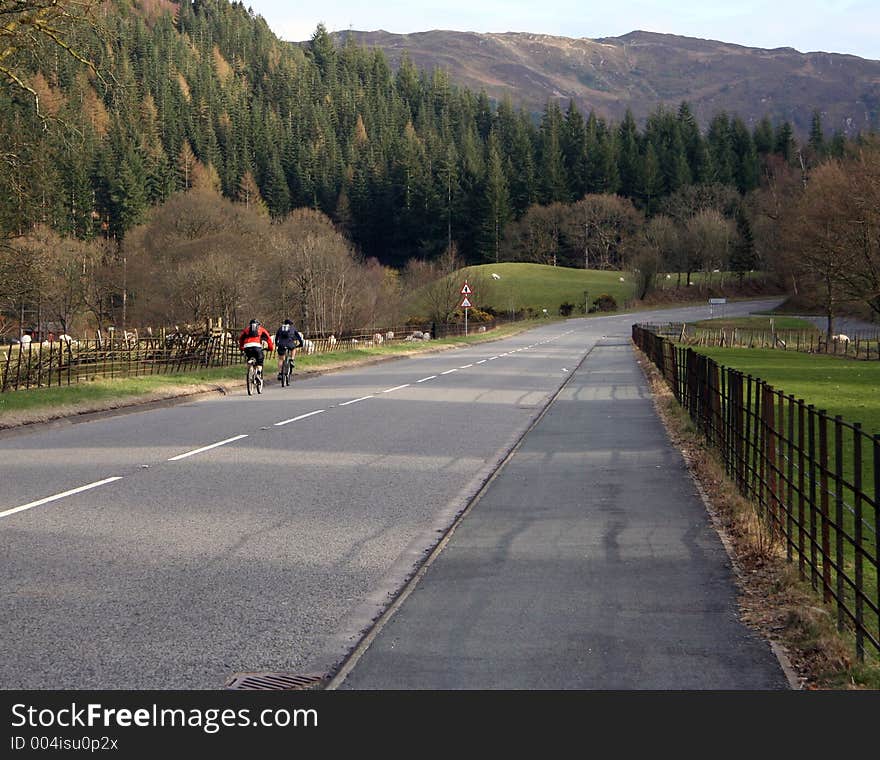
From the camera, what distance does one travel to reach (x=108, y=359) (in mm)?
37594

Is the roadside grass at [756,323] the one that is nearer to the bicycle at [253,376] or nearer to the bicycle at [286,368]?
the bicycle at [286,368]

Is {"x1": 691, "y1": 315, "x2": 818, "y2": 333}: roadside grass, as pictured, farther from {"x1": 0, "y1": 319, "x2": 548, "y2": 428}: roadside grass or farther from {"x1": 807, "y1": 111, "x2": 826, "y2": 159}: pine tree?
{"x1": 807, "y1": 111, "x2": 826, "y2": 159}: pine tree

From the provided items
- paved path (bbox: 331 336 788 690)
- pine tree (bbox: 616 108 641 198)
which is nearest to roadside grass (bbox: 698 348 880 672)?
paved path (bbox: 331 336 788 690)

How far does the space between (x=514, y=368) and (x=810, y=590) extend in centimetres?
3332

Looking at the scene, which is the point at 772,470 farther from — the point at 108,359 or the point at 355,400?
the point at 108,359

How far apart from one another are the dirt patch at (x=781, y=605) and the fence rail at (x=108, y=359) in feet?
64.7

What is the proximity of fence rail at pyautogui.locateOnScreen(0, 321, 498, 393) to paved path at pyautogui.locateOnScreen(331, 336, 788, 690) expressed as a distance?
18129 mm

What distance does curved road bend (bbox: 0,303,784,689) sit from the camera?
19.8 ft

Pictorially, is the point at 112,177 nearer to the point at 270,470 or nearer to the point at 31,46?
the point at 31,46

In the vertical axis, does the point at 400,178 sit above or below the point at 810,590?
above

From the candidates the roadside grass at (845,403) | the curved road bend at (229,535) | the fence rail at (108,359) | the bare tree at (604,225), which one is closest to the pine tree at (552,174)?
the bare tree at (604,225)

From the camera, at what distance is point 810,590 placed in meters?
7.17

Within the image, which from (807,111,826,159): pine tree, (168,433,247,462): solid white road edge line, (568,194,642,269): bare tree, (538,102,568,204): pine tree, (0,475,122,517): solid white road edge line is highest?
(807,111,826,159): pine tree
